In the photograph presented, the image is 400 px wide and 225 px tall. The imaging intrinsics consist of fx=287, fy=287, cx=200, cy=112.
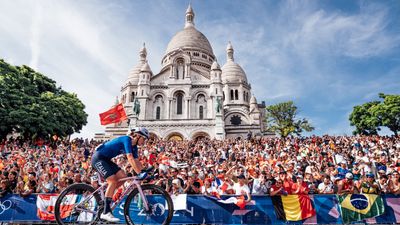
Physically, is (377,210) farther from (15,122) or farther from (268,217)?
(15,122)

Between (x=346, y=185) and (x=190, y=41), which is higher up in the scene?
(x=190, y=41)

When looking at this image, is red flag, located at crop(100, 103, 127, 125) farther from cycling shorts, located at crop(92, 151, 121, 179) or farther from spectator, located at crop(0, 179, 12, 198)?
cycling shorts, located at crop(92, 151, 121, 179)

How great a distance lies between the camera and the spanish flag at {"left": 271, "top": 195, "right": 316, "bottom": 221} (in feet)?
27.0

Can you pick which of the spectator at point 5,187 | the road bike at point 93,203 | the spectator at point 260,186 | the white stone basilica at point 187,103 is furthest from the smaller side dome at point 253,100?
the road bike at point 93,203

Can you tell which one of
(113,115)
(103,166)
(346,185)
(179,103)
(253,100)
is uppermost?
(253,100)

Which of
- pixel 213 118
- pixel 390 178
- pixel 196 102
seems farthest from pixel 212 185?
pixel 196 102

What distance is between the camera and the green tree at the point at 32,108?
94.0 ft

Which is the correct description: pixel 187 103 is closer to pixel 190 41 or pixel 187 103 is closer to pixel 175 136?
pixel 175 136

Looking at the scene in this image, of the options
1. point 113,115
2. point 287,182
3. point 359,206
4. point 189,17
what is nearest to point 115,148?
point 287,182

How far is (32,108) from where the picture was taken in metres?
29.8

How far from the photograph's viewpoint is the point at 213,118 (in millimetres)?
40000

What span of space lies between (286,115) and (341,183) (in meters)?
39.2

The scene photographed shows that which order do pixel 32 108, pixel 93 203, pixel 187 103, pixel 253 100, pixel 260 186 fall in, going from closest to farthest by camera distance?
pixel 93 203 < pixel 260 186 < pixel 32 108 < pixel 187 103 < pixel 253 100

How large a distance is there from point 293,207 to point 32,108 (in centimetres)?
2963
